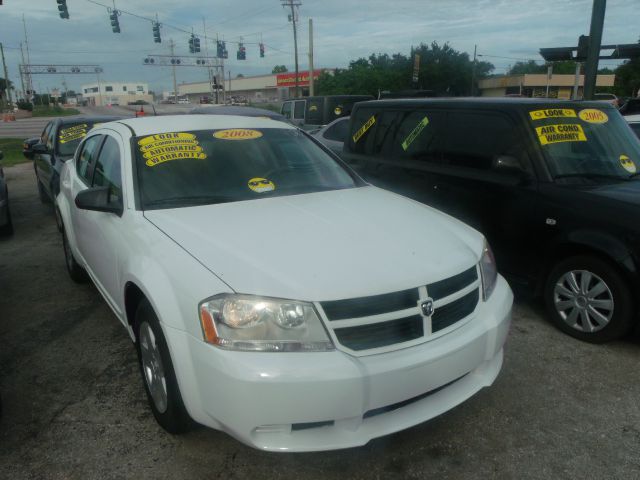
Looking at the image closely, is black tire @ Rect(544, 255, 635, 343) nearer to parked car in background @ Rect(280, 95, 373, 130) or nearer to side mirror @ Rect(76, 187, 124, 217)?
side mirror @ Rect(76, 187, 124, 217)

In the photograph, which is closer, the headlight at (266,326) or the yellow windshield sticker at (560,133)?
the headlight at (266,326)

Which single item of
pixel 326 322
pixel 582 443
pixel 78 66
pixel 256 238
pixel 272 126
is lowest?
pixel 582 443

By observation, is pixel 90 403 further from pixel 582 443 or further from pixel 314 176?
pixel 582 443

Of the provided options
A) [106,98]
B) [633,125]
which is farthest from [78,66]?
[633,125]

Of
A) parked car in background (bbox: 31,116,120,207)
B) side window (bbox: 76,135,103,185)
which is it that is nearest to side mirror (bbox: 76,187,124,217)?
side window (bbox: 76,135,103,185)

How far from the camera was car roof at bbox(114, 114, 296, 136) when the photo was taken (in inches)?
145

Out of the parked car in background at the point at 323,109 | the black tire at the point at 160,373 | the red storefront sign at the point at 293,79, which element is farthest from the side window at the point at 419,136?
the red storefront sign at the point at 293,79

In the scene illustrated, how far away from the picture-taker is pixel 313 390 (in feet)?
6.88

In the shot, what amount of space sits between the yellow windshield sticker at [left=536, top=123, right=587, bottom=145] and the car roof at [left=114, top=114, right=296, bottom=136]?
207 centimetres

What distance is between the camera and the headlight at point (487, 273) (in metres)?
2.75

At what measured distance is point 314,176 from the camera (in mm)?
3732

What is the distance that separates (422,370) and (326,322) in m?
0.48

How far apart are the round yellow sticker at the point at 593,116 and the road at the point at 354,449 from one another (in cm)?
183

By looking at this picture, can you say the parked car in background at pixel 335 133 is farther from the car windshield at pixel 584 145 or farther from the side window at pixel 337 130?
the car windshield at pixel 584 145
